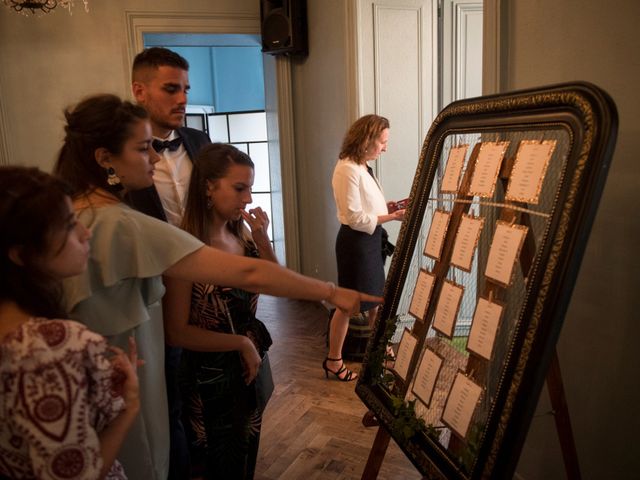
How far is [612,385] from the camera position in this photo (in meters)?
1.53

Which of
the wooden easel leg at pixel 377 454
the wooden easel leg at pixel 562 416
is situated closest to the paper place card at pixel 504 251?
the wooden easel leg at pixel 562 416

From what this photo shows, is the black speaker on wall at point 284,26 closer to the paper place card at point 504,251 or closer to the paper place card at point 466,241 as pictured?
the paper place card at point 466,241

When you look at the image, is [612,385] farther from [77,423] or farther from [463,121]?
[77,423]

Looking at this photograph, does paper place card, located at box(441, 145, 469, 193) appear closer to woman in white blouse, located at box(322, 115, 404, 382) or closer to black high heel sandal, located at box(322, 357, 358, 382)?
woman in white blouse, located at box(322, 115, 404, 382)

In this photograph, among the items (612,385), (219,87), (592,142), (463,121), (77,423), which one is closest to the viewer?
(77,423)

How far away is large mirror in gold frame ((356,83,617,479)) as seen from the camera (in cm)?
99

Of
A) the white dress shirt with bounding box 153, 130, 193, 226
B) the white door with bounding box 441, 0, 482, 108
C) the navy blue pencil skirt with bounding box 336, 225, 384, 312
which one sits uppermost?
the white door with bounding box 441, 0, 482, 108

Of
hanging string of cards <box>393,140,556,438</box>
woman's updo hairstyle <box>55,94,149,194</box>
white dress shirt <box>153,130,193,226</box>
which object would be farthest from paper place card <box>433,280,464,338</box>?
white dress shirt <box>153,130,193,226</box>

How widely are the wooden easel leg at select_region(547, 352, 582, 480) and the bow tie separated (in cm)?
151

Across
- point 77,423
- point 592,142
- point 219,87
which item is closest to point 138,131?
point 77,423

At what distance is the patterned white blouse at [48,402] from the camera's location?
2.67 ft

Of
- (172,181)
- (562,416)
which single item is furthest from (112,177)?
(562,416)

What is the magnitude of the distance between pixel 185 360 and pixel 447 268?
2.90 feet

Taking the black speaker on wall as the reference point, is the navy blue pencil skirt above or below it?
below
